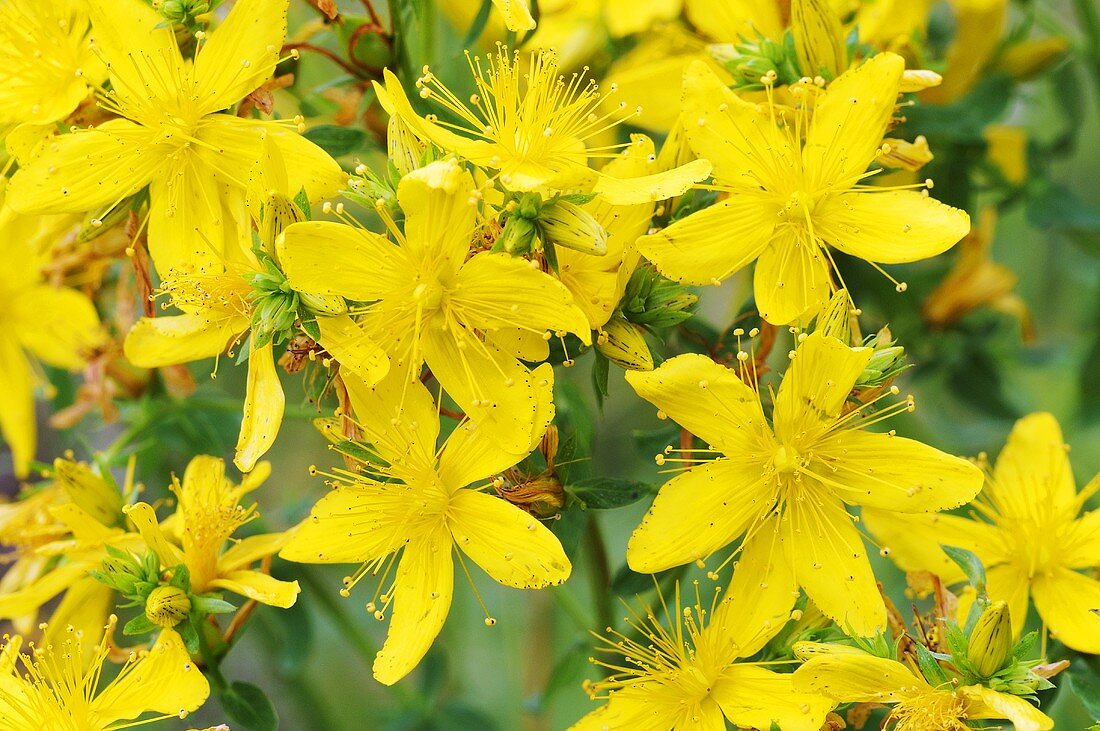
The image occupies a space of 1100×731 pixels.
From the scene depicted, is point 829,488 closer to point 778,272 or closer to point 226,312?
point 778,272

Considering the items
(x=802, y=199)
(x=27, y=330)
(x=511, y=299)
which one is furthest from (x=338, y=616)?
(x=802, y=199)

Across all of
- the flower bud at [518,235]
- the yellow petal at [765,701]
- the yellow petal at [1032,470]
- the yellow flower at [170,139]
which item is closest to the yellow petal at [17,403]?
the yellow flower at [170,139]

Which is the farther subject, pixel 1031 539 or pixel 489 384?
pixel 1031 539

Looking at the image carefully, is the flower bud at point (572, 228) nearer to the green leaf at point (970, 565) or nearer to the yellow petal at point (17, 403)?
the green leaf at point (970, 565)

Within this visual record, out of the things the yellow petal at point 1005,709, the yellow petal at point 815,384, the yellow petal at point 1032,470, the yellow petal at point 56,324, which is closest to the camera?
the yellow petal at point 1005,709

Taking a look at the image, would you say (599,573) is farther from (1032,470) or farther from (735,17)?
(735,17)

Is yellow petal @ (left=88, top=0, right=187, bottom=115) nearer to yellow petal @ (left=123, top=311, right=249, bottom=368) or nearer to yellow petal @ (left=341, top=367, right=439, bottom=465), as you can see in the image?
yellow petal @ (left=123, top=311, right=249, bottom=368)

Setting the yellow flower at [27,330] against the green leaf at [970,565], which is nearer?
the green leaf at [970,565]
